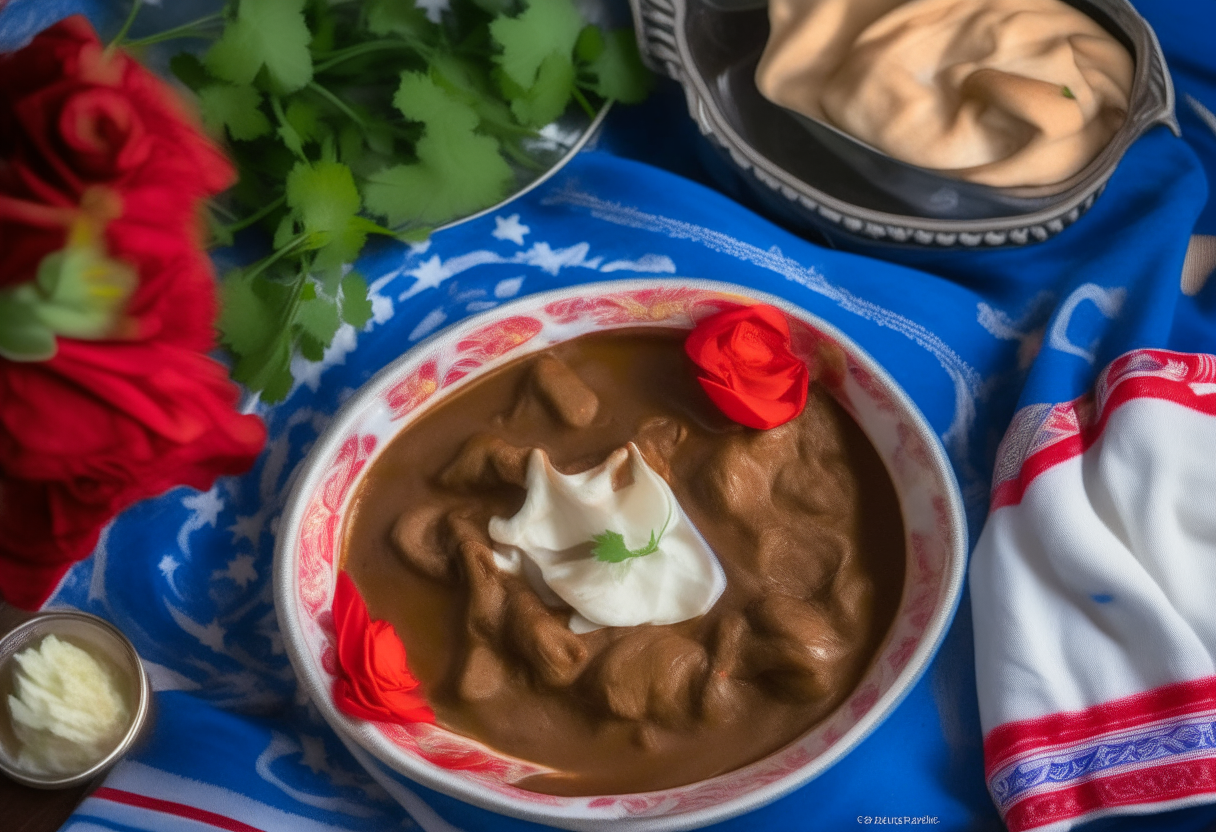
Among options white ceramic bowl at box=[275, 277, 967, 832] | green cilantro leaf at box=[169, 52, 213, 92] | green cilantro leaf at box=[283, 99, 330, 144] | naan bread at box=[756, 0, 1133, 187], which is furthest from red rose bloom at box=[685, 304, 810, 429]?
green cilantro leaf at box=[169, 52, 213, 92]

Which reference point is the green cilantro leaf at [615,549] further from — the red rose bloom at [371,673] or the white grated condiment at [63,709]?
the white grated condiment at [63,709]

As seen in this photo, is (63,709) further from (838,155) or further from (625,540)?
(838,155)

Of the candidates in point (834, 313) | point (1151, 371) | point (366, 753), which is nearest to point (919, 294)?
point (834, 313)

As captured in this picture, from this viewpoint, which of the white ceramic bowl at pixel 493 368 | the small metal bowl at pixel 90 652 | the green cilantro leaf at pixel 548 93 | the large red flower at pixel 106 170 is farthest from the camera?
the green cilantro leaf at pixel 548 93

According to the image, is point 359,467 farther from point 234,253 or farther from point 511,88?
point 511,88

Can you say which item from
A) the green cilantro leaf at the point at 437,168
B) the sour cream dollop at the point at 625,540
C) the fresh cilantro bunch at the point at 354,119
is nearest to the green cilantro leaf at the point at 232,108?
the fresh cilantro bunch at the point at 354,119

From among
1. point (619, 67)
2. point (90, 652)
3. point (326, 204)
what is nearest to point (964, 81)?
point (619, 67)

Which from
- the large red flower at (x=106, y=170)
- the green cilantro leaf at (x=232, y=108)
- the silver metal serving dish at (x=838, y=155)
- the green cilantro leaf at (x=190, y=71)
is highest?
the large red flower at (x=106, y=170)
